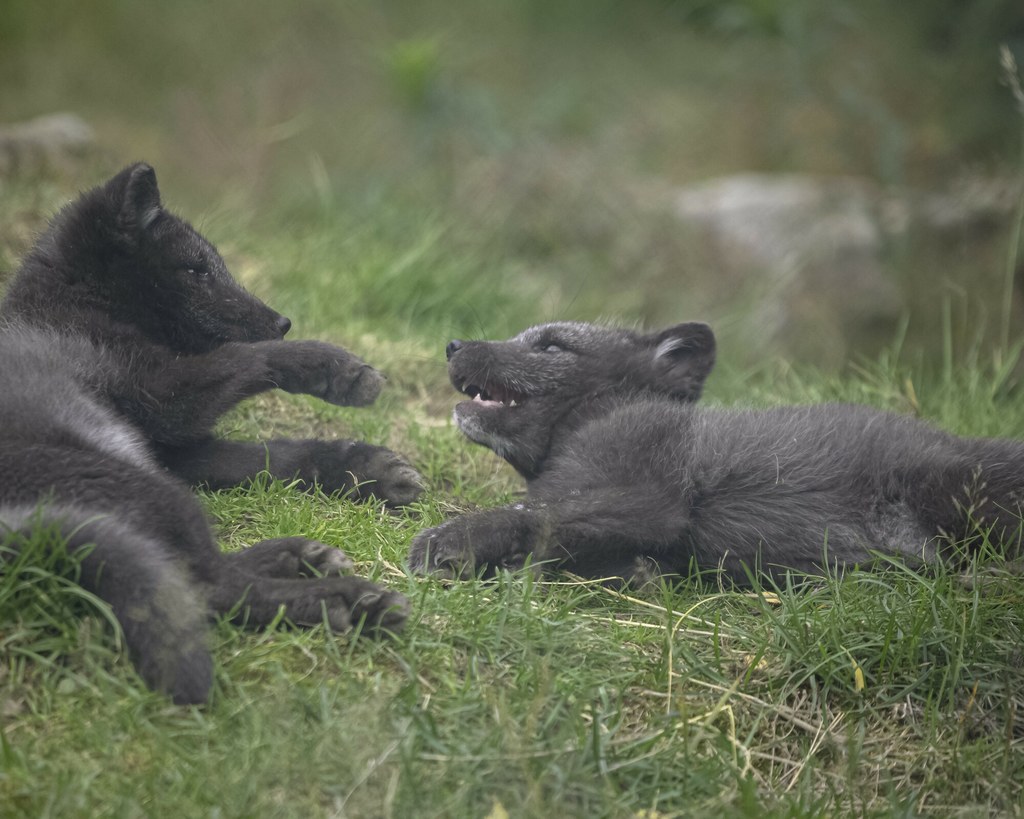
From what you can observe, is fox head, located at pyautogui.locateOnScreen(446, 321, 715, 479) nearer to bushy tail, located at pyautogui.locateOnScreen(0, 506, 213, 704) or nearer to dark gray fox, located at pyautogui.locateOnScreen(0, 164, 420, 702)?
dark gray fox, located at pyautogui.locateOnScreen(0, 164, 420, 702)

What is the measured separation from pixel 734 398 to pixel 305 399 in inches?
86.4

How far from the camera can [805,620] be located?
123 inches

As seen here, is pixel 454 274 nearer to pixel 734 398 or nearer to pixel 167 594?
pixel 734 398

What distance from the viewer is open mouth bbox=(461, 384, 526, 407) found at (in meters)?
4.32

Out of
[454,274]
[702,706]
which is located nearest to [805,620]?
[702,706]

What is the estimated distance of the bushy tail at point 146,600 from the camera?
2.53 meters

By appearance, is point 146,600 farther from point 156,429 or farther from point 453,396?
point 453,396

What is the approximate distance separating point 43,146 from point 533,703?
5788 mm

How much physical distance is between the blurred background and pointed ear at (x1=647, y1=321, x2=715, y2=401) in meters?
1.26

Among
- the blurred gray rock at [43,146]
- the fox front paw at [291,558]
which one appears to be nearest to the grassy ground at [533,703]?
the fox front paw at [291,558]

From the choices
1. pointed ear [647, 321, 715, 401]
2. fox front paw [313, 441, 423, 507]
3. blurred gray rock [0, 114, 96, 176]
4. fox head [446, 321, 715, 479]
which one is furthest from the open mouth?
blurred gray rock [0, 114, 96, 176]

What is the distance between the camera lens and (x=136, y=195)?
12.4 feet

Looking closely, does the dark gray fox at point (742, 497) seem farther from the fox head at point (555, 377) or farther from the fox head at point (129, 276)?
the fox head at point (129, 276)

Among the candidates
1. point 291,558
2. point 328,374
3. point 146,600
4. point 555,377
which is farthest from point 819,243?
point 146,600
